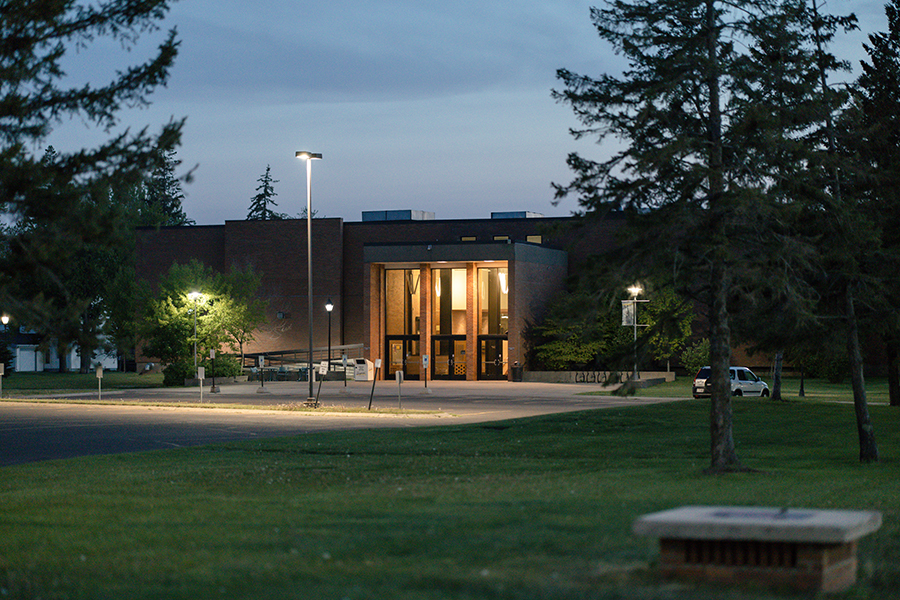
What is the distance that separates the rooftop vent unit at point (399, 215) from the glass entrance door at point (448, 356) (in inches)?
639

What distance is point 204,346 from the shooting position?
62.5 m

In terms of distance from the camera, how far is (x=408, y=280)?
70062mm

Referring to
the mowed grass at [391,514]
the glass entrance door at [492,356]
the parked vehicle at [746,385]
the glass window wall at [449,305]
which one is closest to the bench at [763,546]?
the mowed grass at [391,514]

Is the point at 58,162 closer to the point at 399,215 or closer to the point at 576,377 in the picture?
the point at 576,377

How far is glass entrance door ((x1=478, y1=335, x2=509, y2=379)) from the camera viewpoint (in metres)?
68.4

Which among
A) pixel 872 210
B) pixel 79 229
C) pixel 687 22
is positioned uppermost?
pixel 687 22

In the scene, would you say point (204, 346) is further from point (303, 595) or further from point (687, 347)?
point (303, 595)

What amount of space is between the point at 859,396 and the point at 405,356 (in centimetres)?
4910

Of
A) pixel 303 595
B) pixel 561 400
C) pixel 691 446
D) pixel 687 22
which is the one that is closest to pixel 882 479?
pixel 691 446

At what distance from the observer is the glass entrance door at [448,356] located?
68938mm

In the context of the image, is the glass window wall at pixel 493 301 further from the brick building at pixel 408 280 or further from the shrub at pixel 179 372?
the shrub at pixel 179 372

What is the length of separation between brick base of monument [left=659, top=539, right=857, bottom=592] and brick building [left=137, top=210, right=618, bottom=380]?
53738 millimetres

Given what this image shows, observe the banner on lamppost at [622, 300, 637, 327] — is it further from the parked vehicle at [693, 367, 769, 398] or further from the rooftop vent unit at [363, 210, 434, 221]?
the rooftop vent unit at [363, 210, 434, 221]

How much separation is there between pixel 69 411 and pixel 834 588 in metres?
33.8
